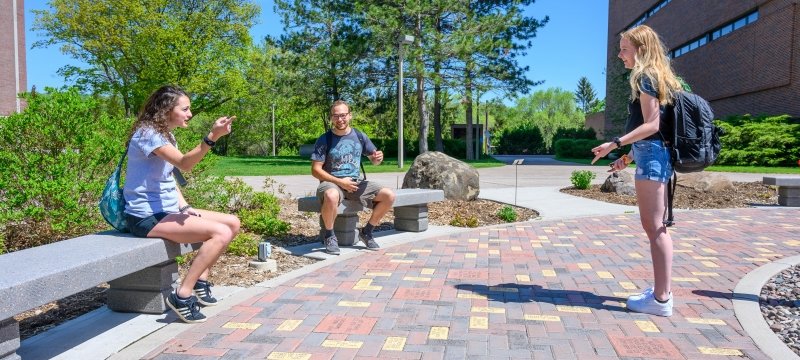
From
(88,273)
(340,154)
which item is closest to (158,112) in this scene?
(88,273)

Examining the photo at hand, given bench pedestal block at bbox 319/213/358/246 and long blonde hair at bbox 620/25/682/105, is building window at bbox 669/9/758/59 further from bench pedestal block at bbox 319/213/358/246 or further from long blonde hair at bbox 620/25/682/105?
long blonde hair at bbox 620/25/682/105

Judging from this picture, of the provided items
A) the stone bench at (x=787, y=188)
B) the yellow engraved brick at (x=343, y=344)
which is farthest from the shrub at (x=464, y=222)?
the stone bench at (x=787, y=188)

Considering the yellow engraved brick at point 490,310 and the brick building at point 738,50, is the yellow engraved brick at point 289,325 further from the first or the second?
the brick building at point 738,50

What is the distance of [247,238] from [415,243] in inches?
75.5

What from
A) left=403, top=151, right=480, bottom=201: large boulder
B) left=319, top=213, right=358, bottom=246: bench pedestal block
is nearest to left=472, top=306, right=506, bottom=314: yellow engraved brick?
left=319, top=213, right=358, bottom=246: bench pedestal block

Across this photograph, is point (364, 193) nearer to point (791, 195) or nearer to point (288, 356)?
point (288, 356)

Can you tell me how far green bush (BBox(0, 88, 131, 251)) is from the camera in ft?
15.4

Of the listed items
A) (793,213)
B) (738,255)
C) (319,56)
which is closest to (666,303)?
(738,255)

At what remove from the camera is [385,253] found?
6035mm

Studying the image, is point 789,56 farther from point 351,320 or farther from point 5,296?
point 5,296

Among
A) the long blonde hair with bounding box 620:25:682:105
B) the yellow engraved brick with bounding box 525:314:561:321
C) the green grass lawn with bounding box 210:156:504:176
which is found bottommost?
the yellow engraved brick with bounding box 525:314:561:321

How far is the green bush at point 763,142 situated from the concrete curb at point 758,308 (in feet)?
70.7

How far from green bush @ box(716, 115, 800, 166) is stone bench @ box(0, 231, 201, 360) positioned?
25.4 m

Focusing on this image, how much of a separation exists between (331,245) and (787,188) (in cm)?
896
